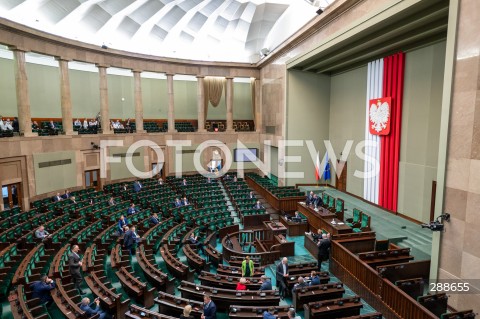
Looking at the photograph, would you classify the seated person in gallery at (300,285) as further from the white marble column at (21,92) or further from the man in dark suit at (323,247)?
the white marble column at (21,92)

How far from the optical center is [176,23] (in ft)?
62.7

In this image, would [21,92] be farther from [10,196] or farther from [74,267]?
[74,267]

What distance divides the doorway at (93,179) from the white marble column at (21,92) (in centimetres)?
418

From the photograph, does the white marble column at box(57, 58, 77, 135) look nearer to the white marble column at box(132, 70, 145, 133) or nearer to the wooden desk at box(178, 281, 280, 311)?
the white marble column at box(132, 70, 145, 133)

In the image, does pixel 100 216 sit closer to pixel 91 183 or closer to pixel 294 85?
pixel 91 183

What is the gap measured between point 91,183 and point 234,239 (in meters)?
10.4

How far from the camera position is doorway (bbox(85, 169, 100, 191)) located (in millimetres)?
17625

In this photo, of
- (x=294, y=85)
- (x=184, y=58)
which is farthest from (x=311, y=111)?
(x=184, y=58)

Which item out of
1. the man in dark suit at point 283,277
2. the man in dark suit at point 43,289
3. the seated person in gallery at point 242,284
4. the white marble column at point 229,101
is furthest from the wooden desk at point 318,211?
the white marble column at point 229,101

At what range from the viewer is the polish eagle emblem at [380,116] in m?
13.5

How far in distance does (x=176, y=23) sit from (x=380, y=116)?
1322 centimetres

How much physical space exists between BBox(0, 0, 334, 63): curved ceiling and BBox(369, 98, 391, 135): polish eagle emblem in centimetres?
493

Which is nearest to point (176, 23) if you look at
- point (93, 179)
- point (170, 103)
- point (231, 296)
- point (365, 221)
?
point (170, 103)

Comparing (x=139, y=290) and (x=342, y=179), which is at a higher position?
(x=342, y=179)
